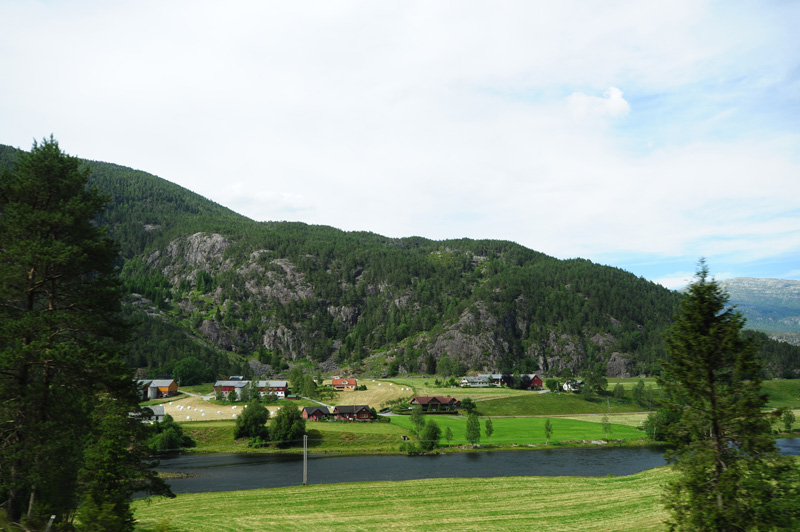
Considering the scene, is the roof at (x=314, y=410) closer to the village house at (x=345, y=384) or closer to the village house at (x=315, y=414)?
the village house at (x=315, y=414)

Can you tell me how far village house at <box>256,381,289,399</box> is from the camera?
152 meters

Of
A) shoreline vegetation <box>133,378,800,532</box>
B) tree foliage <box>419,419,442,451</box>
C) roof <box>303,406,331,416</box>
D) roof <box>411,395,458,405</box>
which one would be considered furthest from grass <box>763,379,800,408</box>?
shoreline vegetation <box>133,378,800,532</box>

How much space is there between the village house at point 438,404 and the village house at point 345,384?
139 feet

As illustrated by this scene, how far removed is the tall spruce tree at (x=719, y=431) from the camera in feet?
50.8

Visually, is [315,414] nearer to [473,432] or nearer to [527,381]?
[473,432]

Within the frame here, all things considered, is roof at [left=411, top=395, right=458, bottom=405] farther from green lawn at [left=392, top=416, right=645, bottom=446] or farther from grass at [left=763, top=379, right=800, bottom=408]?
grass at [left=763, top=379, right=800, bottom=408]

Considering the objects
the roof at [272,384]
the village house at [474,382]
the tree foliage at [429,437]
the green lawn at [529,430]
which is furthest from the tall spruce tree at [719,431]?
the village house at [474,382]

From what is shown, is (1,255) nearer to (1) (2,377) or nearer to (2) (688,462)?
(1) (2,377)

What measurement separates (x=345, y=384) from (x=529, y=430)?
86.1m

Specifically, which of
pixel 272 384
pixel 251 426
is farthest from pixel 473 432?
pixel 272 384

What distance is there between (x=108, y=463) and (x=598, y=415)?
128636 mm

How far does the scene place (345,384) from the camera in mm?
177500

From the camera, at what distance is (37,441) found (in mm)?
20312

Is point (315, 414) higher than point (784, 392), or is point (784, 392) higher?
point (784, 392)
